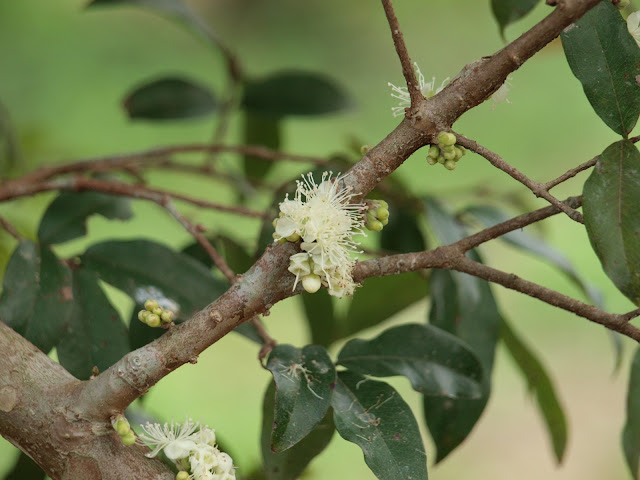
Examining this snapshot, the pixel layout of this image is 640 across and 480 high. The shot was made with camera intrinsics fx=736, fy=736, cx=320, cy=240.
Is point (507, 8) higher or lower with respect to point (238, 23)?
lower

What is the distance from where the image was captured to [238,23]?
2764mm

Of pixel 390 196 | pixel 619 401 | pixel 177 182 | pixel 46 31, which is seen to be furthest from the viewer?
pixel 46 31

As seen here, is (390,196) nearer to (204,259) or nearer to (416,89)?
(204,259)

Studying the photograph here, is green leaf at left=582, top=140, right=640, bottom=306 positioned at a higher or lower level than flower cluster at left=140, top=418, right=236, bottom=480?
higher

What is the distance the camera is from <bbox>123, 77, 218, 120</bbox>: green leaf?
40.2 inches

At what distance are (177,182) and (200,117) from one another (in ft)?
4.27

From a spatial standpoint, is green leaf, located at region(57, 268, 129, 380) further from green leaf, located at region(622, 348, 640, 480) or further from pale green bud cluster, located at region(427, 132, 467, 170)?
green leaf, located at region(622, 348, 640, 480)

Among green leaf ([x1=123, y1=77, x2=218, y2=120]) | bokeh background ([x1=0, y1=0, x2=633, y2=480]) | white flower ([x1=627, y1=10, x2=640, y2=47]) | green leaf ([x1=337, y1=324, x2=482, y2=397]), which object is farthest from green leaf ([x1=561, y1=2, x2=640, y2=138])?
bokeh background ([x1=0, y1=0, x2=633, y2=480])

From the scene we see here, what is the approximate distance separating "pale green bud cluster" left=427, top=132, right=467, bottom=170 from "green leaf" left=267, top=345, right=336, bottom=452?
177 millimetres

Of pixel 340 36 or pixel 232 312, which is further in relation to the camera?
pixel 340 36

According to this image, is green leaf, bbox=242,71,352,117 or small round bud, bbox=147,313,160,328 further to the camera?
green leaf, bbox=242,71,352,117

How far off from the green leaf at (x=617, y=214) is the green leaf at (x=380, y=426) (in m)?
0.18

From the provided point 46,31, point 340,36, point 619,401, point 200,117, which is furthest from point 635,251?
point 46,31

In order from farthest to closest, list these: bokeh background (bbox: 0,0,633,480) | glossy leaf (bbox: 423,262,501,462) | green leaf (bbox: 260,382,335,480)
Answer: bokeh background (bbox: 0,0,633,480) → glossy leaf (bbox: 423,262,501,462) → green leaf (bbox: 260,382,335,480)
